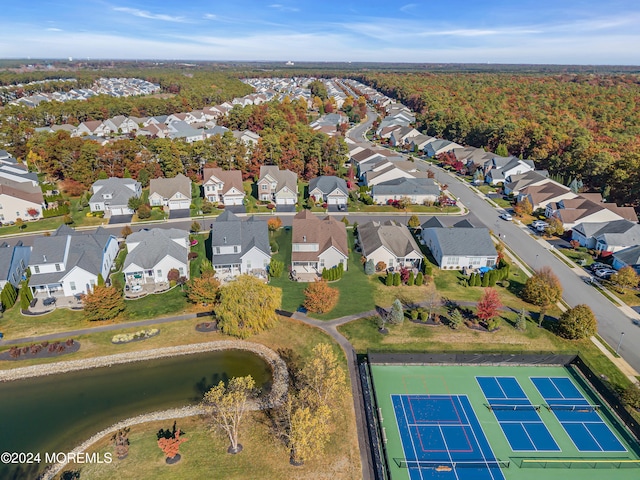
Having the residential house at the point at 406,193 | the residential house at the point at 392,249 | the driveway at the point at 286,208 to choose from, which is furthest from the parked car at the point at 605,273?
the driveway at the point at 286,208

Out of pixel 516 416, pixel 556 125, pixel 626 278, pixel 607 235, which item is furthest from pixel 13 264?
pixel 556 125

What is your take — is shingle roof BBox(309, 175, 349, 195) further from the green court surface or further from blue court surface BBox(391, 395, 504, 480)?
blue court surface BBox(391, 395, 504, 480)

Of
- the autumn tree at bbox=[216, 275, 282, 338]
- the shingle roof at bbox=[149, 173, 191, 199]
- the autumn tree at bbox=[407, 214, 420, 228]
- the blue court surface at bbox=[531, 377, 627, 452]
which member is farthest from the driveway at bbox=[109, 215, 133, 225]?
the blue court surface at bbox=[531, 377, 627, 452]

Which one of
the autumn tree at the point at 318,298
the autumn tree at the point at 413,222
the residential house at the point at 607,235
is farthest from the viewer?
the autumn tree at the point at 413,222

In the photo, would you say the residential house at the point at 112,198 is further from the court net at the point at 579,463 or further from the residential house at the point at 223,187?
the court net at the point at 579,463

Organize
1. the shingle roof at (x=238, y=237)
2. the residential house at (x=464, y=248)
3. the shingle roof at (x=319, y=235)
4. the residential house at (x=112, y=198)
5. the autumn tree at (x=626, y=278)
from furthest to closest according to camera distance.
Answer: the residential house at (x=112, y=198)
the residential house at (x=464, y=248)
the shingle roof at (x=319, y=235)
the shingle roof at (x=238, y=237)
the autumn tree at (x=626, y=278)

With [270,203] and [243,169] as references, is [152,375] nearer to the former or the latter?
[270,203]
